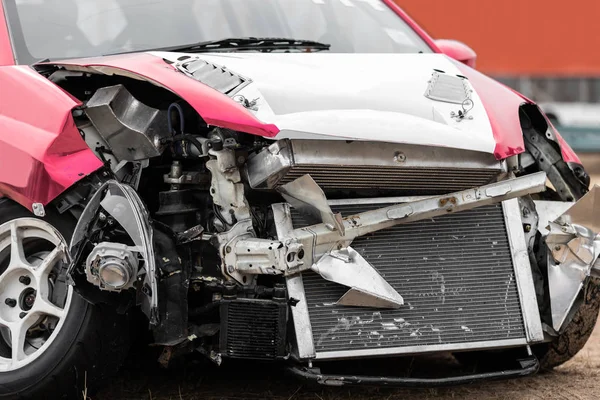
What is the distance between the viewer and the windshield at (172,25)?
5500 millimetres

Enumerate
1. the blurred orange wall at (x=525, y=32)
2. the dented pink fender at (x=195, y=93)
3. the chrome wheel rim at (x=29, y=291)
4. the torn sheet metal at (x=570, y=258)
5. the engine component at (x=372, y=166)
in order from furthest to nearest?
the blurred orange wall at (x=525, y=32) < the torn sheet metal at (x=570, y=258) < the chrome wheel rim at (x=29, y=291) < the engine component at (x=372, y=166) < the dented pink fender at (x=195, y=93)

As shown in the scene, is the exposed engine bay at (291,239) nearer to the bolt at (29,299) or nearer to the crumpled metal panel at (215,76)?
the crumpled metal panel at (215,76)

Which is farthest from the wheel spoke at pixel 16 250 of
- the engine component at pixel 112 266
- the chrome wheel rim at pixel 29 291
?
the engine component at pixel 112 266

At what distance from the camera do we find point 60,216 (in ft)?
15.8

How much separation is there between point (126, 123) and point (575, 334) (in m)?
2.44

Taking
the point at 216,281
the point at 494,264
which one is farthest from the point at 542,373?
the point at 216,281

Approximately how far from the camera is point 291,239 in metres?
4.44

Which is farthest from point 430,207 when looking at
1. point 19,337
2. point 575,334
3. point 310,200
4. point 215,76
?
point 19,337

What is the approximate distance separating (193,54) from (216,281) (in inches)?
43.3

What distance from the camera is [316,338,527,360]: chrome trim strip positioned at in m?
4.61

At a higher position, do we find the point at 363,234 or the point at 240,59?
the point at 240,59

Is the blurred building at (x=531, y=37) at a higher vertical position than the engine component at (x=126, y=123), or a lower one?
lower

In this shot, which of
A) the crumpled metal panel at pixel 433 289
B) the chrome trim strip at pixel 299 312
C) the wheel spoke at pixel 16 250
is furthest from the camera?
the wheel spoke at pixel 16 250

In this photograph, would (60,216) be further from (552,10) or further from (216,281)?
(552,10)
